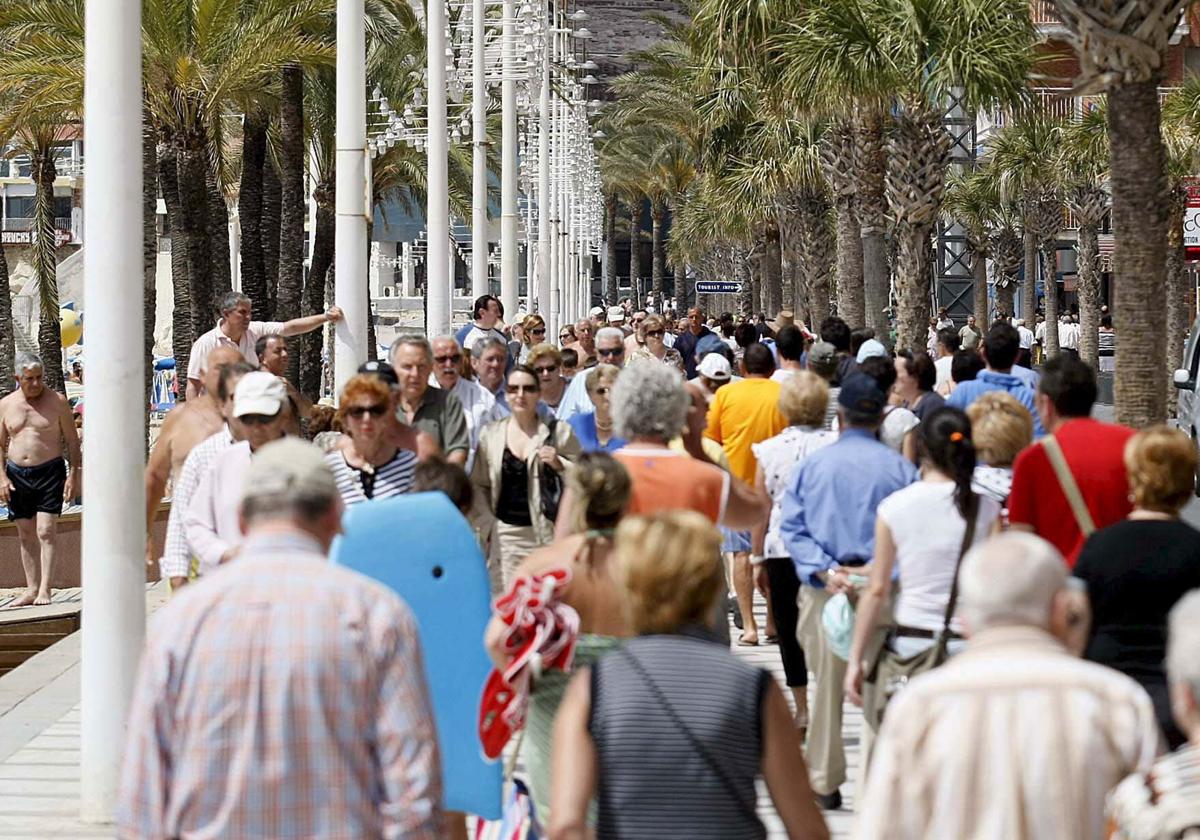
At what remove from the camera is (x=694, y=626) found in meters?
4.40

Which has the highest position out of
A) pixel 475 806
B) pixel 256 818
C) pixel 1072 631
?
pixel 1072 631

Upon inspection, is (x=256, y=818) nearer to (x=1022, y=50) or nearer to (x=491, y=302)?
(x=491, y=302)

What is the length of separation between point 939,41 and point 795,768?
21.7 m

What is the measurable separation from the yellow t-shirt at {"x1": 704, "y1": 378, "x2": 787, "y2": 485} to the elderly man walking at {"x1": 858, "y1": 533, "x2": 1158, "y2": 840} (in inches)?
277

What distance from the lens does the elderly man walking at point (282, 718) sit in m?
4.21

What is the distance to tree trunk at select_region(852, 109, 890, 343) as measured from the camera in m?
30.8

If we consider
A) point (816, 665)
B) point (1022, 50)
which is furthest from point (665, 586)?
point (1022, 50)

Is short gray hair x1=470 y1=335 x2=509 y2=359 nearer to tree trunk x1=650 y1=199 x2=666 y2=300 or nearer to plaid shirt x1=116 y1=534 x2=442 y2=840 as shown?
plaid shirt x1=116 y1=534 x2=442 y2=840

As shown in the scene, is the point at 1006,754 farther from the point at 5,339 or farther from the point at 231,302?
the point at 5,339

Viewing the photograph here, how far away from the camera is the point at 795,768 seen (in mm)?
4402

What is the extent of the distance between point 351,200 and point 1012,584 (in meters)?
10.6

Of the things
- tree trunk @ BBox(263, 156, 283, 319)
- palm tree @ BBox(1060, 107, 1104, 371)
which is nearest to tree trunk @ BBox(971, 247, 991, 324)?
palm tree @ BBox(1060, 107, 1104, 371)

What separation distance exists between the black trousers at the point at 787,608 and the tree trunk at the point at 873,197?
21244 mm

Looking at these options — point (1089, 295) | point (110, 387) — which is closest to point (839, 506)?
point (110, 387)
